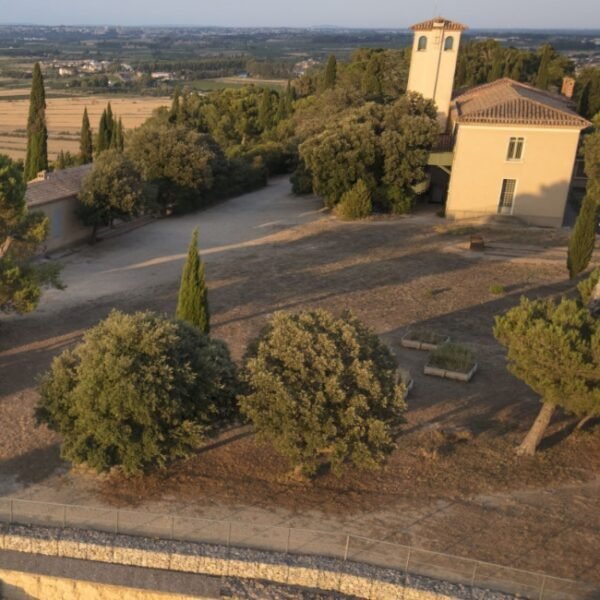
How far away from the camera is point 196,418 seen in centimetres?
1443

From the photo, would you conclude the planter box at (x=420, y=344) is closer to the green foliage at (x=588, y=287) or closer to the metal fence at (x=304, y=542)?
the green foliage at (x=588, y=287)

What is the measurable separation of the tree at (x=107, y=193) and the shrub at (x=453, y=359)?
20.2 metres

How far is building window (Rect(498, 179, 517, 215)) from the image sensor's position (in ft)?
128

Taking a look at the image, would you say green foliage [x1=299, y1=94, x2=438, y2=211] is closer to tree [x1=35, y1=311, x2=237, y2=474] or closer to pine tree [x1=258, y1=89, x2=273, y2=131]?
tree [x1=35, y1=311, x2=237, y2=474]

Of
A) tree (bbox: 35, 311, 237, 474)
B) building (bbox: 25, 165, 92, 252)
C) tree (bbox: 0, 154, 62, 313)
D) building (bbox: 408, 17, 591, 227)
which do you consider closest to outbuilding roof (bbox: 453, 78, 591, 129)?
building (bbox: 408, 17, 591, 227)

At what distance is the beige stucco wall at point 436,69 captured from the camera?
4450 cm

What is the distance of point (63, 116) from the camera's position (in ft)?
350

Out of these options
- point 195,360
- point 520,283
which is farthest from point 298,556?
point 520,283

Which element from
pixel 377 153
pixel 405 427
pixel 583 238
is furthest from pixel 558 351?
pixel 377 153

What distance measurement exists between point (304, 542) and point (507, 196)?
31.1 metres

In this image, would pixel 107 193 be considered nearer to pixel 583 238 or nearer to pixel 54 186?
pixel 54 186

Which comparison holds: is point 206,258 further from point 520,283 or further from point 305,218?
point 520,283

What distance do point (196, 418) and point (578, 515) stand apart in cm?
847

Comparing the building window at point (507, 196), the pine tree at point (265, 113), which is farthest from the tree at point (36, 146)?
the building window at point (507, 196)
